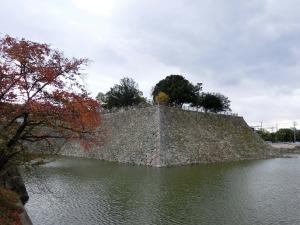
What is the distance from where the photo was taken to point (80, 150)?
4469 cm

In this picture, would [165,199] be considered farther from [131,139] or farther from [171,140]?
[131,139]

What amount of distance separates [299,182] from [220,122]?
78.1 ft

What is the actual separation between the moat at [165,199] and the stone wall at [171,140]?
8.49 m

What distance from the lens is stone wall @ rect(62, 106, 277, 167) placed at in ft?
114

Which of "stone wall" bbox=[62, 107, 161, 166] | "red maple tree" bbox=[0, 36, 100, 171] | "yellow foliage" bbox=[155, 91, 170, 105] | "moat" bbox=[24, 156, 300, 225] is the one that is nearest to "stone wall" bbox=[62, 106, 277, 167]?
"stone wall" bbox=[62, 107, 161, 166]

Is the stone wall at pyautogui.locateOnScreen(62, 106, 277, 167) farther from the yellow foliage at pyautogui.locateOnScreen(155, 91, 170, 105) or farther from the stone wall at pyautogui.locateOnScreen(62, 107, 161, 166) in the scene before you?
the yellow foliage at pyautogui.locateOnScreen(155, 91, 170, 105)

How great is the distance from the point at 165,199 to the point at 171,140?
1897cm

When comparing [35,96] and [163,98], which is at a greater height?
[163,98]

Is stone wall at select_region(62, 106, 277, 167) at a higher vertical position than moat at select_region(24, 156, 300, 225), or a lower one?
higher

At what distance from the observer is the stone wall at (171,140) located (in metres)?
34.8

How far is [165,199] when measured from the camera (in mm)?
17172

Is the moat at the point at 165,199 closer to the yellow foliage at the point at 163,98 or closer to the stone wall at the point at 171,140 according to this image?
the stone wall at the point at 171,140

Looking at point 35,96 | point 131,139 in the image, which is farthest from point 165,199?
point 131,139

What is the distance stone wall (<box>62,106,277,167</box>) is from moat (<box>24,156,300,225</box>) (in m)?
8.49
